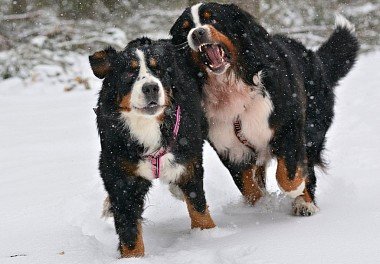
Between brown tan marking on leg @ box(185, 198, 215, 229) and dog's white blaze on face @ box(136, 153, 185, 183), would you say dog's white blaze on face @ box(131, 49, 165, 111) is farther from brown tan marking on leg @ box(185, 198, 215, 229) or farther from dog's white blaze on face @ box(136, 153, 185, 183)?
brown tan marking on leg @ box(185, 198, 215, 229)

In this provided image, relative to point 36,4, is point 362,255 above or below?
below

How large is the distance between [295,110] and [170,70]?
1.05m

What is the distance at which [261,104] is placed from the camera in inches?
176

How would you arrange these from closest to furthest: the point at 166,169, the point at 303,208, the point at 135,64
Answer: the point at 135,64 < the point at 166,169 < the point at 303,208

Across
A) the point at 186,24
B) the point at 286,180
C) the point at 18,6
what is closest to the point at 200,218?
the point at 286,180

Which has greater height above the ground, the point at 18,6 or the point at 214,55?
the point at 18,6

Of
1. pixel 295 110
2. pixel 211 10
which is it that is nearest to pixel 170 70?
pixel 211 10

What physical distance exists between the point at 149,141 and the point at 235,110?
2.65 ft

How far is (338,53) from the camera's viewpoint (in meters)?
5.63

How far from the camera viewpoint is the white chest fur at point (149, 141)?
3.96 metres

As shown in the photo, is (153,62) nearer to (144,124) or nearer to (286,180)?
(144,124)

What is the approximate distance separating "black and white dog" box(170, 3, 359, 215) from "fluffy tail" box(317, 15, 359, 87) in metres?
0.72

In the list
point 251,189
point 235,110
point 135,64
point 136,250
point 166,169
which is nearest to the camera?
point 135,64

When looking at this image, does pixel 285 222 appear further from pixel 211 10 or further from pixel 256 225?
pixel 211 10
